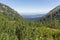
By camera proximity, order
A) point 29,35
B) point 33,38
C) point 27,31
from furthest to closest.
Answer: point 27,31 < point 29,35 < point 33,38

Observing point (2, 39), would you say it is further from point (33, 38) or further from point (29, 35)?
point (29, 35)

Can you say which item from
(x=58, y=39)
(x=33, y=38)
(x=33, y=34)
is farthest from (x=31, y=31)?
(x=58, y=39)

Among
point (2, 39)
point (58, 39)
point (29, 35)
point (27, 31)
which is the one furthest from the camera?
point (58, 39)

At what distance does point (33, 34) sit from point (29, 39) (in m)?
5.07

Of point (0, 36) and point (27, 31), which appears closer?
point (0, 36)

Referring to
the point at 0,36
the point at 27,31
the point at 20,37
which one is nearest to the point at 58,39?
the point at 27,31

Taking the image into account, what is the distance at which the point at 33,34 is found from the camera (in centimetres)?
8975

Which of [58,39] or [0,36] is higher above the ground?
[0,36]

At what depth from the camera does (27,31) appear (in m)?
94.5

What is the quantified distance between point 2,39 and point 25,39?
140 feet

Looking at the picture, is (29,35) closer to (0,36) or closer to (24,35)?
(24,35)

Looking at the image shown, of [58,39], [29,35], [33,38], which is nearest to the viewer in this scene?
[33,38]

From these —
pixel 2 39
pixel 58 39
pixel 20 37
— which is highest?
pixel 2 39

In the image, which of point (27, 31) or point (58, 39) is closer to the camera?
point (27, 31)
